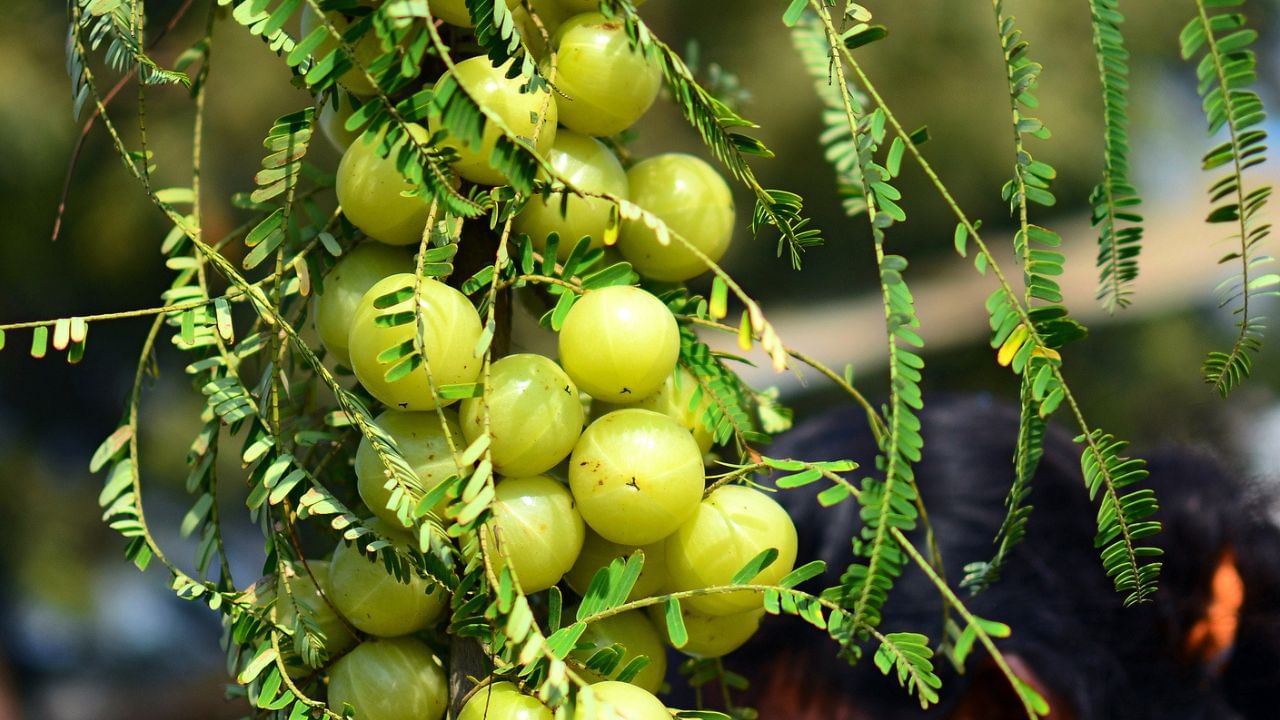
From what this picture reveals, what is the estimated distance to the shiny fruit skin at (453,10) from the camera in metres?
0.29

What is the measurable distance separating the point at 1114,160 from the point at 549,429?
0.17 meters

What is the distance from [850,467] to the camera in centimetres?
27

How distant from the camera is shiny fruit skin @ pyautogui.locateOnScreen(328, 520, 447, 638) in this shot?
0.29m

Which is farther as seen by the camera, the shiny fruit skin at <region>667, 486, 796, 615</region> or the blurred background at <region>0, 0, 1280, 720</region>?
the blurred background at <region>0, 0, 1280, 720</region>

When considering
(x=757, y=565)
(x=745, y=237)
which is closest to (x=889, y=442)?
(x=757, y=565)

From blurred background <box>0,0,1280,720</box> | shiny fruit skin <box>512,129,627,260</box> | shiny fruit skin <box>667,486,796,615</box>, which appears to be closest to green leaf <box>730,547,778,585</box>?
shiny fruit skin <box>667,486,796,615</box>

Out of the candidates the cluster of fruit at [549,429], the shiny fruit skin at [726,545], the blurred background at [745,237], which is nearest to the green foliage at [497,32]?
the cluster of fruit at [549,429]

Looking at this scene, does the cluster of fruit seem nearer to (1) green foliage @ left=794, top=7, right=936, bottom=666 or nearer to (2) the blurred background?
(1) green foliage @ left=794, top=7, right=936, bottom=666

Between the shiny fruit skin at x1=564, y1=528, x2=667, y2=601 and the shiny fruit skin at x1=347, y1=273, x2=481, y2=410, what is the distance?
71 mm

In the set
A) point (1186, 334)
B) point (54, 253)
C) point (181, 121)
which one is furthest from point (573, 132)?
point (54, 253)

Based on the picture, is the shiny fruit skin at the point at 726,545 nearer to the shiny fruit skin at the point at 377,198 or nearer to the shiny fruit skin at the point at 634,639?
the shiny fruit skin at the point at 634,639

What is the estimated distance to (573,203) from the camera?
1.01 feet

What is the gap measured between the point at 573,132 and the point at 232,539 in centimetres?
167

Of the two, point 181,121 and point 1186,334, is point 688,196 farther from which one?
point 181,121
